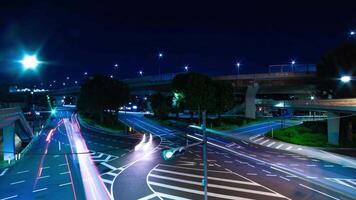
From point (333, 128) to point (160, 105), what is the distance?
55.3 m

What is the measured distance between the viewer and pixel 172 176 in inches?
1280

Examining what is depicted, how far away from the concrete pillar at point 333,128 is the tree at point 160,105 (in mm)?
53119

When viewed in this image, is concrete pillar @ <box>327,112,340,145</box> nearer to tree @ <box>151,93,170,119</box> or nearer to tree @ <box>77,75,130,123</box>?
tree @ <box>151,93,170,119</box>

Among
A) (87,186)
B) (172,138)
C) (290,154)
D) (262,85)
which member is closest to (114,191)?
(87,186)

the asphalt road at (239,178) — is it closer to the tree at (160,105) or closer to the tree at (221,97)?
the tree at (221,97)

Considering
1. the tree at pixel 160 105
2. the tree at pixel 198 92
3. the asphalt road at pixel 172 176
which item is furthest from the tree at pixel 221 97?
the asphalt road at pixel 172 176

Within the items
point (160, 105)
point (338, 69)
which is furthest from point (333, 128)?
point (160, 105)

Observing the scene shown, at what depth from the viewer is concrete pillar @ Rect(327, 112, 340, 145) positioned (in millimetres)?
49812

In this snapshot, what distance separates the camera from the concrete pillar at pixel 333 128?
4981 cm

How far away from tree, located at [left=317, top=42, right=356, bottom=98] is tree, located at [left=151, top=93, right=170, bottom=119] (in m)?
41.8

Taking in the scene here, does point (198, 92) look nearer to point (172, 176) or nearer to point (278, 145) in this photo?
point (278, 145)

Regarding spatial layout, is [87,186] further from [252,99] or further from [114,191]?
[252,99]

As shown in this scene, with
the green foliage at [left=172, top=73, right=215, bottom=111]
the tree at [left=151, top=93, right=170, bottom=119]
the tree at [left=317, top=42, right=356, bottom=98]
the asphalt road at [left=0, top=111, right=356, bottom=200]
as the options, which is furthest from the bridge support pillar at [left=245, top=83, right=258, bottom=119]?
the asphalt road at [left=0, top=111, right=356, bottom=200]

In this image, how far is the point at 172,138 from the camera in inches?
2350
